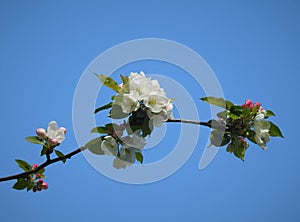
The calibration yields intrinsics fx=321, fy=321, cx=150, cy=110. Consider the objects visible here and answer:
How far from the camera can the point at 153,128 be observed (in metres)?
1.45

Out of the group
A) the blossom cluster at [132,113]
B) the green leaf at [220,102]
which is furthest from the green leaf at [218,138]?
the blossom cluster at [132,113]

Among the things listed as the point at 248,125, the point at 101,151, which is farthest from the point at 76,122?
the point at 248,125

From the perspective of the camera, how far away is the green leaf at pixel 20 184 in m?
1.94

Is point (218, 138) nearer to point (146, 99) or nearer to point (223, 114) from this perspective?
point (223, 114)

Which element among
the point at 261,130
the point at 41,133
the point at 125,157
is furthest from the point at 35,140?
the point at 261,130

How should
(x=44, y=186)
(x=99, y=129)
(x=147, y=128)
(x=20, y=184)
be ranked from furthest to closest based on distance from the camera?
(x=44, y=186) → (x=20, y=184) → (x=99, y=129) → (x=147, y=128)

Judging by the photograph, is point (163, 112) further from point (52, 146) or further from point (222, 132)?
point (52, 146)

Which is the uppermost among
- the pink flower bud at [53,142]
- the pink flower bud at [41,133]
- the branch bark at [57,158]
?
the pink flower bud at [41,133]

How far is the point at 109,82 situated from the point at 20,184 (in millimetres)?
943

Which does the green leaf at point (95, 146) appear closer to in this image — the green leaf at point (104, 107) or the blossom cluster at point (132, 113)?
the blossom cluster at point (132, 113)

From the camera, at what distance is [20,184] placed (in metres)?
1.95

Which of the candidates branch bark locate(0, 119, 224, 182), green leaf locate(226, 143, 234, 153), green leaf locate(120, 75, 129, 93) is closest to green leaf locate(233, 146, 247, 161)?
green leaf locate(226, 143, 234, 153)

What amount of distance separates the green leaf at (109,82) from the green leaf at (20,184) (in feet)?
2.89

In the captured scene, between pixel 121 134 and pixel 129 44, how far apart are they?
0.63 meters
